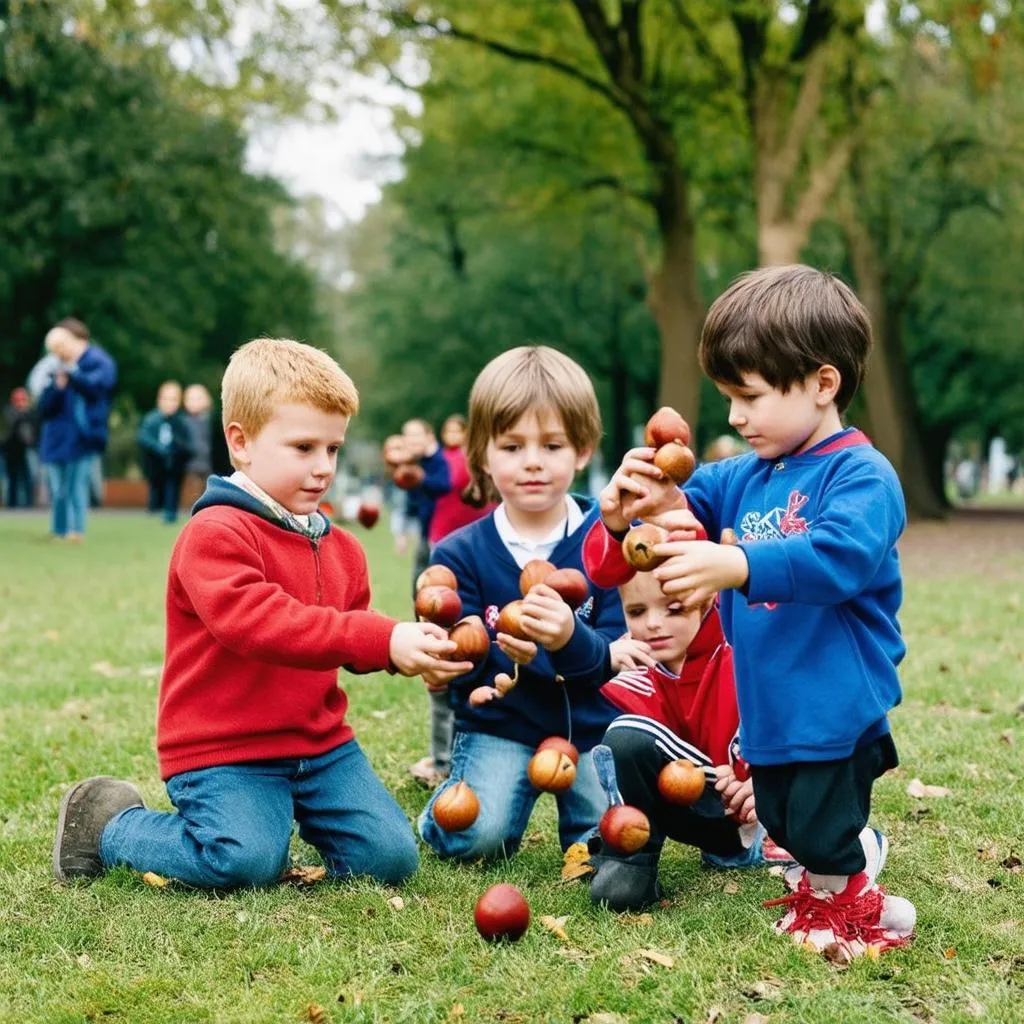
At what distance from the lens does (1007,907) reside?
3.58 meters

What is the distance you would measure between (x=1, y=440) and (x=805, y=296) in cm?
3284

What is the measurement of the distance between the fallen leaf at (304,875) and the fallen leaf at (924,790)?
7.08 ft

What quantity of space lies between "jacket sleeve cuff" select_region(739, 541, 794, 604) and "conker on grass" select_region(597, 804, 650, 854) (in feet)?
3.02

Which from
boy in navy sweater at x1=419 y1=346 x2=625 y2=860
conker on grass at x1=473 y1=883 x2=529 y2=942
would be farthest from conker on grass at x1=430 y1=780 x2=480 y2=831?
conker on grass at x1=473 y1=883 x2=529 y2=942

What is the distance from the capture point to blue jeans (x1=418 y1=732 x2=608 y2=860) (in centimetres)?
414

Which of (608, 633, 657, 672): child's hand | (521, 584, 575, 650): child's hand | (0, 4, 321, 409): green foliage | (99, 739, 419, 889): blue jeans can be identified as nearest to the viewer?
(521, 584, 575, 650): child's hand

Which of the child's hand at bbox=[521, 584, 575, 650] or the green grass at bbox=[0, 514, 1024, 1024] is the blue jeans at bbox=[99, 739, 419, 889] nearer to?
the green grass at bbox=[0, 514, 1024, 1024]

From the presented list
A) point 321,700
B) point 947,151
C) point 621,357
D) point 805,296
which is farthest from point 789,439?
point 621,357

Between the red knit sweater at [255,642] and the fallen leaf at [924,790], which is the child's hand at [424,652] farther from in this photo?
the fallen leaf at [924,790]

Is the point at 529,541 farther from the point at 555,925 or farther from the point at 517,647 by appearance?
the point at 555,925

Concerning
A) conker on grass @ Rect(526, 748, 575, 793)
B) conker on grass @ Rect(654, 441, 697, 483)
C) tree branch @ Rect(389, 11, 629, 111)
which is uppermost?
tree branch @ Rect(389, 11, 629, 111)

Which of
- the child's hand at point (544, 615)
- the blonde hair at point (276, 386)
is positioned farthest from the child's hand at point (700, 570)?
the blonde hair at point (276, 386)

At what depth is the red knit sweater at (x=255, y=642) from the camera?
12.0ft

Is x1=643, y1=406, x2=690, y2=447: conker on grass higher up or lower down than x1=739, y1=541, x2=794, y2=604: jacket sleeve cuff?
higher up
